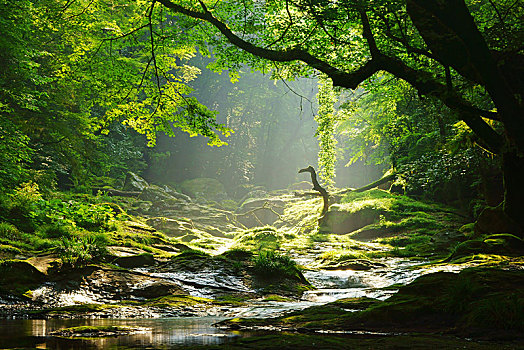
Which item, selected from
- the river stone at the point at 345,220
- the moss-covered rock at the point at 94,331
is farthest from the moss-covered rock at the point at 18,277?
the river stone at the point at 345,220

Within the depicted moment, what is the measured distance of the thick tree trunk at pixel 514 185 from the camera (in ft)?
21.1

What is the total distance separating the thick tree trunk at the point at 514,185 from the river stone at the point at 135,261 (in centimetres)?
826

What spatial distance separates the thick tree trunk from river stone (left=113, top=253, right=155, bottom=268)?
8.26 m

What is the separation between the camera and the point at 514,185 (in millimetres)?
6727

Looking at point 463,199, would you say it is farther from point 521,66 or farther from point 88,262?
point 88,262

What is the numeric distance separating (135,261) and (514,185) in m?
8.65

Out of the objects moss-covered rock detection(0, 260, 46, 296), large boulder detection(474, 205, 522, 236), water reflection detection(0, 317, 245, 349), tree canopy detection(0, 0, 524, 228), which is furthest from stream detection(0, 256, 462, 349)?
tree canopy detection(0, 0, 524, 228)

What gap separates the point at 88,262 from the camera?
8.24 meters

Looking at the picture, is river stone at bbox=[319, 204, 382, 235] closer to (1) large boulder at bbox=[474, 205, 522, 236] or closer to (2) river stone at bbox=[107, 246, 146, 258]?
(1) large boulder at bbox=[474, 205, 522, 236]

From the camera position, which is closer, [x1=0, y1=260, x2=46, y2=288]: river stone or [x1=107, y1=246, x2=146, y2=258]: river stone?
[x1=0, y1=260, x2=46, y2=288]: river stone

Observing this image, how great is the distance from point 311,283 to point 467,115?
638 centimetres

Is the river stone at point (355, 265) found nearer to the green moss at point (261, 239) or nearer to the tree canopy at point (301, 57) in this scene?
the tree canopy at point (301, 57)

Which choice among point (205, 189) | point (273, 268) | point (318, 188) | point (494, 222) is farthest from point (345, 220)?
point (205, 189)

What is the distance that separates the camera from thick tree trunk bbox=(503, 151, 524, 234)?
6434 mm
